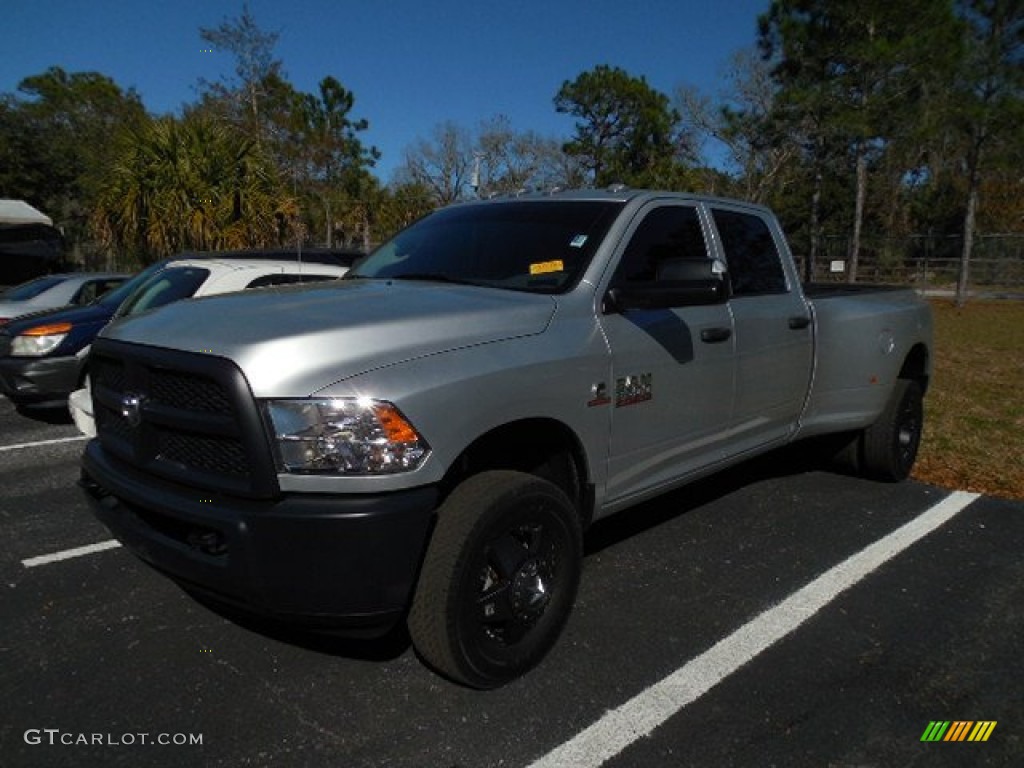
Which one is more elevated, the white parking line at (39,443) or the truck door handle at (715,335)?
the truck door handle at (715,335)

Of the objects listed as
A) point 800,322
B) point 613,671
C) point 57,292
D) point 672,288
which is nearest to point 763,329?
point 800,322

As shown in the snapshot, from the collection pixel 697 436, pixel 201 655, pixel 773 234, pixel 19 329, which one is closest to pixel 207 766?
pixel 201 655

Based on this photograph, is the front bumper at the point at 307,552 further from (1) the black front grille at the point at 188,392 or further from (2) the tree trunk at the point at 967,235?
(2) the tree trunk at the point at 967,235

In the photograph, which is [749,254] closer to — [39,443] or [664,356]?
[664,356]

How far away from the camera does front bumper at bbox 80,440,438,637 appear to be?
7.20ft

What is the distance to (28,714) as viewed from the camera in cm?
254

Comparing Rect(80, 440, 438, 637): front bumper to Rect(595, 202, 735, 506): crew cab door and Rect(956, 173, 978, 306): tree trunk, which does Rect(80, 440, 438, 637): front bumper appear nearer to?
Rect(595, 202, 735, 506): crew cab door

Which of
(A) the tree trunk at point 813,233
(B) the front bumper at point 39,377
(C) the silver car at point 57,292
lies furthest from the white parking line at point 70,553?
(A) the tree trunk at point 813,233

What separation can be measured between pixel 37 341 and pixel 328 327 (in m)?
5.46

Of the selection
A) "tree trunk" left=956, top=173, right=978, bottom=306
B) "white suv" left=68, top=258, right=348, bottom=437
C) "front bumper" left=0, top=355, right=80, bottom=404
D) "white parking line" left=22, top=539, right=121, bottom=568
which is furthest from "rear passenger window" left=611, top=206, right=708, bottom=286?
"tree trunk" left=956, top=173, right=978, bottom=306

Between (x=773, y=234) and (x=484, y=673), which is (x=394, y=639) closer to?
(x=484, y=673)

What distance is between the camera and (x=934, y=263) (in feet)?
100

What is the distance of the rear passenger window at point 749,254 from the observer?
13.2 ft

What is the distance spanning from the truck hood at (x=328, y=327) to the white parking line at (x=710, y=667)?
1.36 metres
